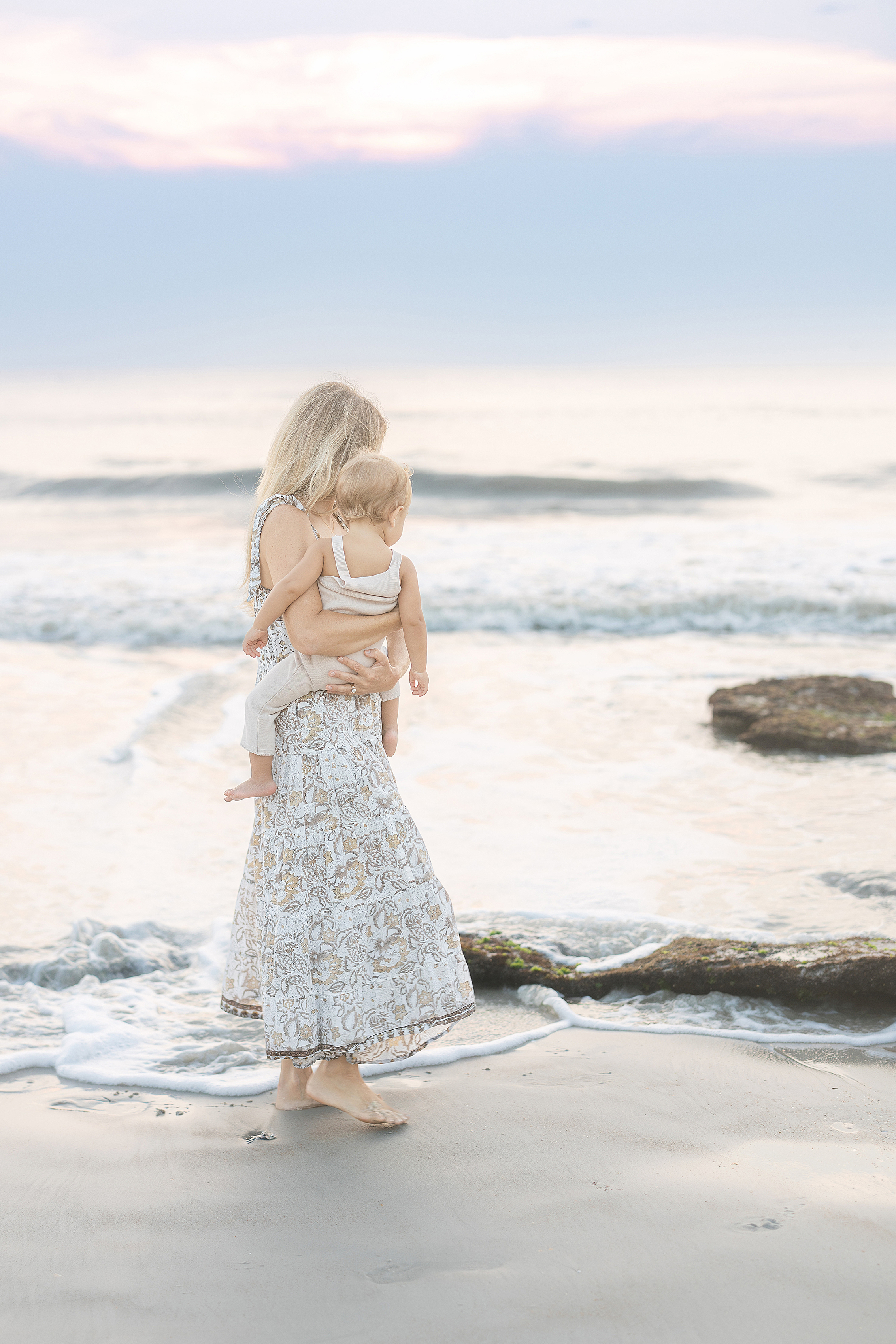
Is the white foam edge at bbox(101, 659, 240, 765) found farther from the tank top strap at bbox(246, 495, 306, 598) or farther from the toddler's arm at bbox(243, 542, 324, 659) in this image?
the toddler's arm at bbox(243, 542, 324, 659)

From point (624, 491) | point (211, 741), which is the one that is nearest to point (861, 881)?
point (211, 741)

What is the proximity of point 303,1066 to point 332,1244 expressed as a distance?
75cm

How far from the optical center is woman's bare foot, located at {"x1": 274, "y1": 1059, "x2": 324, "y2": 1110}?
2979 millimetres

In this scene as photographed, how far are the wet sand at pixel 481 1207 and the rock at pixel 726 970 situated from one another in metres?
0.36

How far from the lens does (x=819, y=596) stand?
12133 millimetres

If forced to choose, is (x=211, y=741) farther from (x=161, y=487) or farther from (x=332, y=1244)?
(x=161, y=487)

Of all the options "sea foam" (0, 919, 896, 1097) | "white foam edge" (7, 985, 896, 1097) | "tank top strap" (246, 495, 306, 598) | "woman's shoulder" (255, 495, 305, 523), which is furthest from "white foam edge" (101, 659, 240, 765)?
"woman's shoulder" (255, 495, 305, 523)

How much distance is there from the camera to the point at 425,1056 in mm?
3270

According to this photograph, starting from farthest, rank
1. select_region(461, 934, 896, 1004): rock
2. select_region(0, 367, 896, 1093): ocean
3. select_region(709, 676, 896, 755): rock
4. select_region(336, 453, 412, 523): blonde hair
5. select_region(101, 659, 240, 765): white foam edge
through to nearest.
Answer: select_region(101, 659, 240, 765): white foam edge
select_region(709, 676, 896, 755): rock
select_region(0, 367, 896, 1093): ocean
select_region(461, 934, 896, 1004): rock
select_region(336, 453, 412, 523): blonde hair

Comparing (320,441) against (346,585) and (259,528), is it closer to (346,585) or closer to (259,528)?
(259,528)

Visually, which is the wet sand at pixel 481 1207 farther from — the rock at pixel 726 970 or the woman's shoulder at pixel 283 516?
the woman's shoulder at pixel 283 516

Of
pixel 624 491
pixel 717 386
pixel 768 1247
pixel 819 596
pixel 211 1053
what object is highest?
pixel 717 386

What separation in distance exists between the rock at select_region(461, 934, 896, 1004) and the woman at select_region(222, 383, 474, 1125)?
870 millimetres

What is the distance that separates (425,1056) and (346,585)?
150 centimetres
